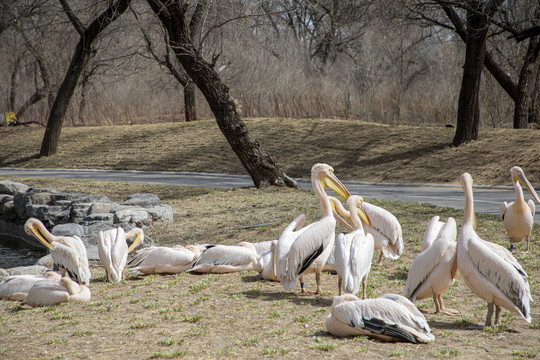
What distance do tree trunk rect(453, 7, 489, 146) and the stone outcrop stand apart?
9553 millimetres

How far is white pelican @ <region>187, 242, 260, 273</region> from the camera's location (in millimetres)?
6152

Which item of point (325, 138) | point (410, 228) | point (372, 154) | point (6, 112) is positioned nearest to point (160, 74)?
point (6, 112)

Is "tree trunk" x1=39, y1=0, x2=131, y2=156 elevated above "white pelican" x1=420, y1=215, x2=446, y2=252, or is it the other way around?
"tree trunk" x1=39, y1=0, x2=131, y2=156

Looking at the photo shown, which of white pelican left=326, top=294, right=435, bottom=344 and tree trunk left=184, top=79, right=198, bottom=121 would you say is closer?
white pelican left=326, top=294, right=435, bottom=344

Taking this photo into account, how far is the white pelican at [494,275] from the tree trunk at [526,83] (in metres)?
15.1

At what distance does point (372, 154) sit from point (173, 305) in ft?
43.3

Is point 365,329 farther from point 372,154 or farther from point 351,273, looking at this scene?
point 372,154

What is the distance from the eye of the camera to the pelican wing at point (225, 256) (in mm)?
6148

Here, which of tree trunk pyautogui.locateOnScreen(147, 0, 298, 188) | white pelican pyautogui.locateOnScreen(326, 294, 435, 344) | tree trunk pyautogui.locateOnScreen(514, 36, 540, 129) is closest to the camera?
white pelican pyautogui.locateOnScreen(326, 294, 435, 344)

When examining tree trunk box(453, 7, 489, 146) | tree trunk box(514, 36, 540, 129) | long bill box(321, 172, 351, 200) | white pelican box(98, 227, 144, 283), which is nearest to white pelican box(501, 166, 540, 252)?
long bill box(321, 172, 351, 200)

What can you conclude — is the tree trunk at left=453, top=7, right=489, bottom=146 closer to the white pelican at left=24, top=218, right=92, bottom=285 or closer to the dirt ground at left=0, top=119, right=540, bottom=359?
the dirt ground at left=0, top=119, right=540, bottom=359

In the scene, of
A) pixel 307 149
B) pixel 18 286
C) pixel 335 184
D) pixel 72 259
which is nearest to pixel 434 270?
pixel 335 184

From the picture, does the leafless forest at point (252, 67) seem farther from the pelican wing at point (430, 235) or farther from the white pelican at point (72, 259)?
the pelican wing at point (430, 235)

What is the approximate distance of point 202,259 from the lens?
6.22 metres
